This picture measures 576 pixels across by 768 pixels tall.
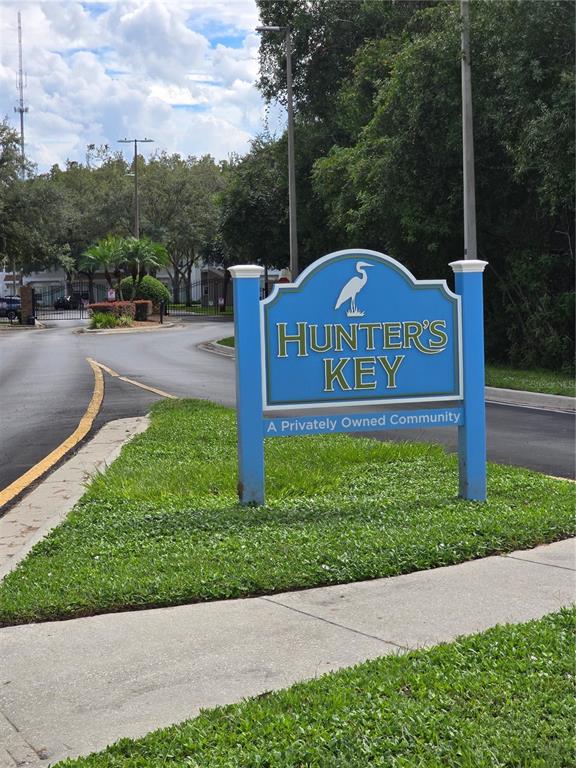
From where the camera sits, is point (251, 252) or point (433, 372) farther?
point (251, 252)

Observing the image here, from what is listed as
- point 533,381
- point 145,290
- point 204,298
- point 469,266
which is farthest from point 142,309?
point 469,266

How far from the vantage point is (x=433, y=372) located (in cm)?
768

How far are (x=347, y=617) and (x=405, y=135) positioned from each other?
17554 mm

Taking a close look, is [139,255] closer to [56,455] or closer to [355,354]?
[56,455]

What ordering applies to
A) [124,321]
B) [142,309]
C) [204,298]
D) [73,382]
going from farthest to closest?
[204,298]
[142,309]
[124,321]
[73,382]

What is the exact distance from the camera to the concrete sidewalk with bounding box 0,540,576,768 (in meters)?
3.90

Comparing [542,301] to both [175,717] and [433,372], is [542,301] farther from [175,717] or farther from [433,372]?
[175,717]

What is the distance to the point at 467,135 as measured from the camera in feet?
60.6

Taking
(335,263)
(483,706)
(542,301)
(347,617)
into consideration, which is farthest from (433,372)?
(542,301)

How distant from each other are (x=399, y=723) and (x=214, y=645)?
128cm

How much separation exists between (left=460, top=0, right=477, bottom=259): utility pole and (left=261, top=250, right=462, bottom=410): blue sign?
37.8 feet

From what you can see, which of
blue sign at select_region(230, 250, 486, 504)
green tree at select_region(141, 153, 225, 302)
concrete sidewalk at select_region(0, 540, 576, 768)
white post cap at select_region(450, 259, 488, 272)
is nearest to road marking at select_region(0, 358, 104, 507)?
blue sign at select_region(230, 250, 486, 504)

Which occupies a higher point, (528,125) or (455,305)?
(528,125)

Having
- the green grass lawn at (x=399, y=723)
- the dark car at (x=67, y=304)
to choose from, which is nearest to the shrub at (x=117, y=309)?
the dark car at (x=67, y=304)
